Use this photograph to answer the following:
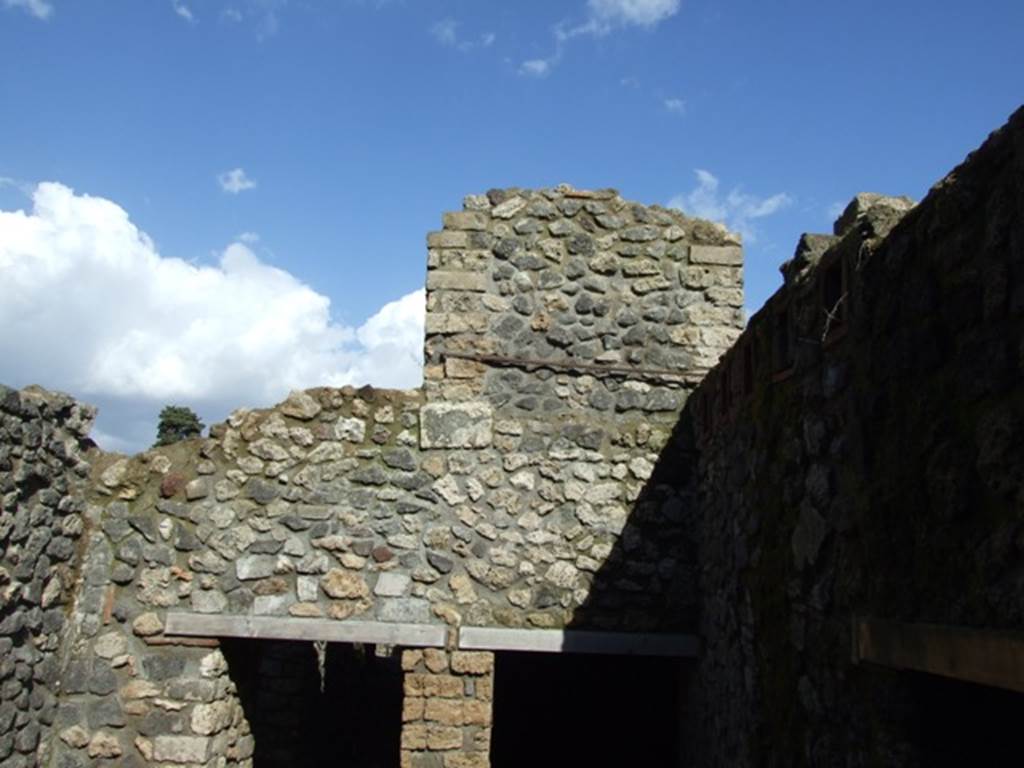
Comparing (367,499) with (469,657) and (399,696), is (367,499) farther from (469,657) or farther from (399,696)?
(399,696)

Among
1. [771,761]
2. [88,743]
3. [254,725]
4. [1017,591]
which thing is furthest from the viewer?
[254,725]

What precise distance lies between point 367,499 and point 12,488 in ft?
6.81

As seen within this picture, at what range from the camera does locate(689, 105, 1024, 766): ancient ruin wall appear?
212 centimetres

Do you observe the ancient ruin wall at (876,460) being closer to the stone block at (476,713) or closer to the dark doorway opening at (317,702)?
the stone block at (476,713)

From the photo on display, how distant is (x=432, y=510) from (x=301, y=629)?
1120 millimetres

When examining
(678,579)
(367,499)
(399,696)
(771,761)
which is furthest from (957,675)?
(399,696)

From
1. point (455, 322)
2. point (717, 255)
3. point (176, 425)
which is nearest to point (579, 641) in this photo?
point (455, 322)

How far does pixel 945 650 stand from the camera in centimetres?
221

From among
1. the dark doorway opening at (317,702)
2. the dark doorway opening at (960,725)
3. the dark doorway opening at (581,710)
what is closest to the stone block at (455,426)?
the dark doorway opening at (317,702)

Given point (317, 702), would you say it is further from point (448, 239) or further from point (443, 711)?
point (448, 239)

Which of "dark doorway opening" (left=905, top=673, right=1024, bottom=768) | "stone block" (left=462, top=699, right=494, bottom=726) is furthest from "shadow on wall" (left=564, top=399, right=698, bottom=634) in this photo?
"dark doorway opening" (left=905, top=673, right=1024, bottom=768)

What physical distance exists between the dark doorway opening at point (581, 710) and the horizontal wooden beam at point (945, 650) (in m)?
5.17

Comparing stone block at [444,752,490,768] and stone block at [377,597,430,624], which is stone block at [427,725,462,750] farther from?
stone block at [377,597,430,624]

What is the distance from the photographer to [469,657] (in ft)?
18.8
